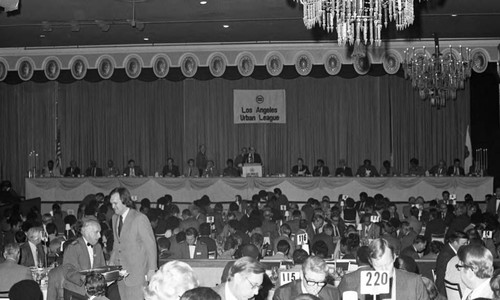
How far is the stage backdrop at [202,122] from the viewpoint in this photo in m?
24.9

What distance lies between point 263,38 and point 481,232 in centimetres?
1233

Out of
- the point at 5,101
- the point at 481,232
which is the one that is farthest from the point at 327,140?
the point at 481,232

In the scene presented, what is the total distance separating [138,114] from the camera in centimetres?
2531

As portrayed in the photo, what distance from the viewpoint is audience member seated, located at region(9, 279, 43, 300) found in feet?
21.2

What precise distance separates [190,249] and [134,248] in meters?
3.20

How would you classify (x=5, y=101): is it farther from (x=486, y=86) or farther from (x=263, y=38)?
(x=486, y=86)

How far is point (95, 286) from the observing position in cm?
595

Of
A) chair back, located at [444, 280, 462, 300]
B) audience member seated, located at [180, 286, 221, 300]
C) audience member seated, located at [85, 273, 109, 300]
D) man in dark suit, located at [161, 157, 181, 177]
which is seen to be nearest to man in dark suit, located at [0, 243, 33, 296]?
audience member seated, located at [85, 273, 109, 300]

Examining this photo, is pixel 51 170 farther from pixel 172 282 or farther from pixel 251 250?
pixel 172 282

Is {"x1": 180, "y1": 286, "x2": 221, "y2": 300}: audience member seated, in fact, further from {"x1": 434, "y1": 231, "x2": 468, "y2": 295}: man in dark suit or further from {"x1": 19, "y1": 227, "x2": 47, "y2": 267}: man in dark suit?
{"x1": 19, "y1": 227, "x2": 47, "y2": 267}: man in dark suit

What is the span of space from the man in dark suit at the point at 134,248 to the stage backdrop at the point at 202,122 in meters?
17.2

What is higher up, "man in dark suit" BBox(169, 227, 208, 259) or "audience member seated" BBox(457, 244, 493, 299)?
"audience member seated" BBox(457, 244, 493, 299)

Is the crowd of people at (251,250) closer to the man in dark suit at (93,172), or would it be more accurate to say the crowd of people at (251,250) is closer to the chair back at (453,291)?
the chair back at (453,291)

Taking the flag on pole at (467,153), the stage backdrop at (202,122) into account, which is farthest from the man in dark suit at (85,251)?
the stage backdrop at (202,122)
